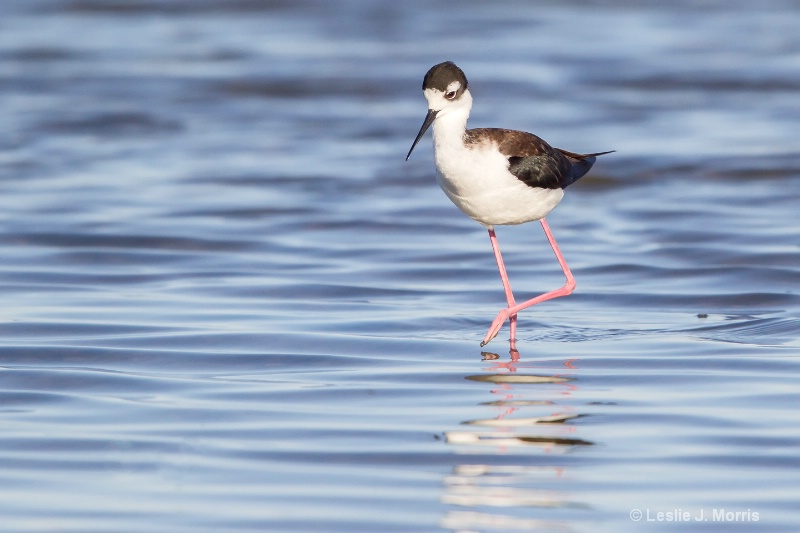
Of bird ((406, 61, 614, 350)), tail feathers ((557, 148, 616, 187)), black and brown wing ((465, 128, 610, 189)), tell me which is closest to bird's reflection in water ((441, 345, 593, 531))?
bird ((406, 61, 614, 350))

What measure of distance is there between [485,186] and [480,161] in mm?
131

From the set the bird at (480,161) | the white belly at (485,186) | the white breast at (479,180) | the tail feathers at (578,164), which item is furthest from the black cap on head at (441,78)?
Answer: the tail feathers at (578,164)

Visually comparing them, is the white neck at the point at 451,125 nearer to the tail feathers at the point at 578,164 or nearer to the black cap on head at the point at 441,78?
the black cap on head at the point at 441,78

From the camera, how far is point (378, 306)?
27.5 feet

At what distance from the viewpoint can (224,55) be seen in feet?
70.1

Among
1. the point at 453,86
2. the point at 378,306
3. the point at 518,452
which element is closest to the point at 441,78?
the point at 453,86

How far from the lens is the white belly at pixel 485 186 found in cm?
688

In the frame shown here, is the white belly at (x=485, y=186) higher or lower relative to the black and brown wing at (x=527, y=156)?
lower

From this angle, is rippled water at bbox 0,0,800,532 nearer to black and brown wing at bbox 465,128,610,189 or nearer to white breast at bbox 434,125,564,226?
white breast at bbox 434,125,564,226

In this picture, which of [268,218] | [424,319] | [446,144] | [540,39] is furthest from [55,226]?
[540,39]

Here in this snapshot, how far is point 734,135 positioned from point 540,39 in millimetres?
8668

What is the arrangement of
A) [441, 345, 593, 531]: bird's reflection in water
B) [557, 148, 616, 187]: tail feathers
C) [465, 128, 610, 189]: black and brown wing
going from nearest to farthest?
[441, 345, 593, 531]: bird's reflection in water
[465, 128, 610, 189]: black and brown wing
[557, 148, 616, 187]: tail feathers

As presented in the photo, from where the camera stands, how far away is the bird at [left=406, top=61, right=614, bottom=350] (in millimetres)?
6895

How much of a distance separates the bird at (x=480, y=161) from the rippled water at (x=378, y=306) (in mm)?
750
